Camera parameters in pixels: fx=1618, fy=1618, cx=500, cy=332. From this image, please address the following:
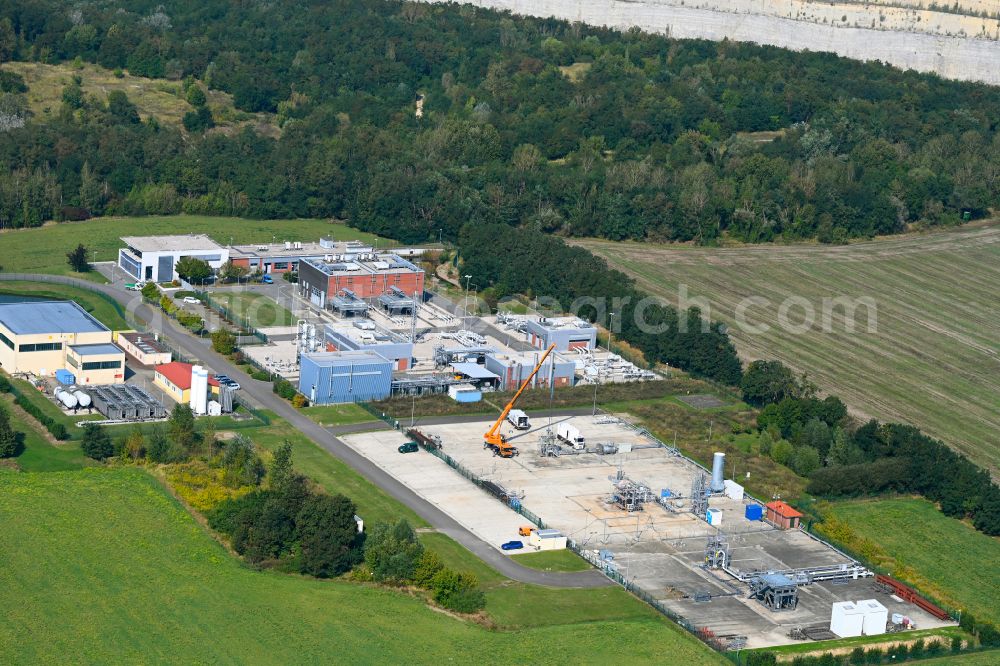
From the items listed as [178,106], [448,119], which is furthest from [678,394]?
[178,106]

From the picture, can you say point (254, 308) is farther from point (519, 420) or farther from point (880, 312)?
point (880, 312)

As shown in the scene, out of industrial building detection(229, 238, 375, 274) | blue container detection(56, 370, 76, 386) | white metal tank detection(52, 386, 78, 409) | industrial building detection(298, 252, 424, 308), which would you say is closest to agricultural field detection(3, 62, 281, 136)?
industrial building detection(229, 238, 375, 274)

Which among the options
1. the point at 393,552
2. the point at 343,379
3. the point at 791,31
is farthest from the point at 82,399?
the point at 791,31

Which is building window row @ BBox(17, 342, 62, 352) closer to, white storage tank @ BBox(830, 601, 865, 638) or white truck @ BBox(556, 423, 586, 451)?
white truck @ BBox(556, 423, 586, 451)

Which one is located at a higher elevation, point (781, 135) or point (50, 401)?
point (781, 135)

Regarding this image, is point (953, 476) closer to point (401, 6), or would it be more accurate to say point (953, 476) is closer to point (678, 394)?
point (678, 394)

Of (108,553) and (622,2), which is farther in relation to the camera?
(622,2)
